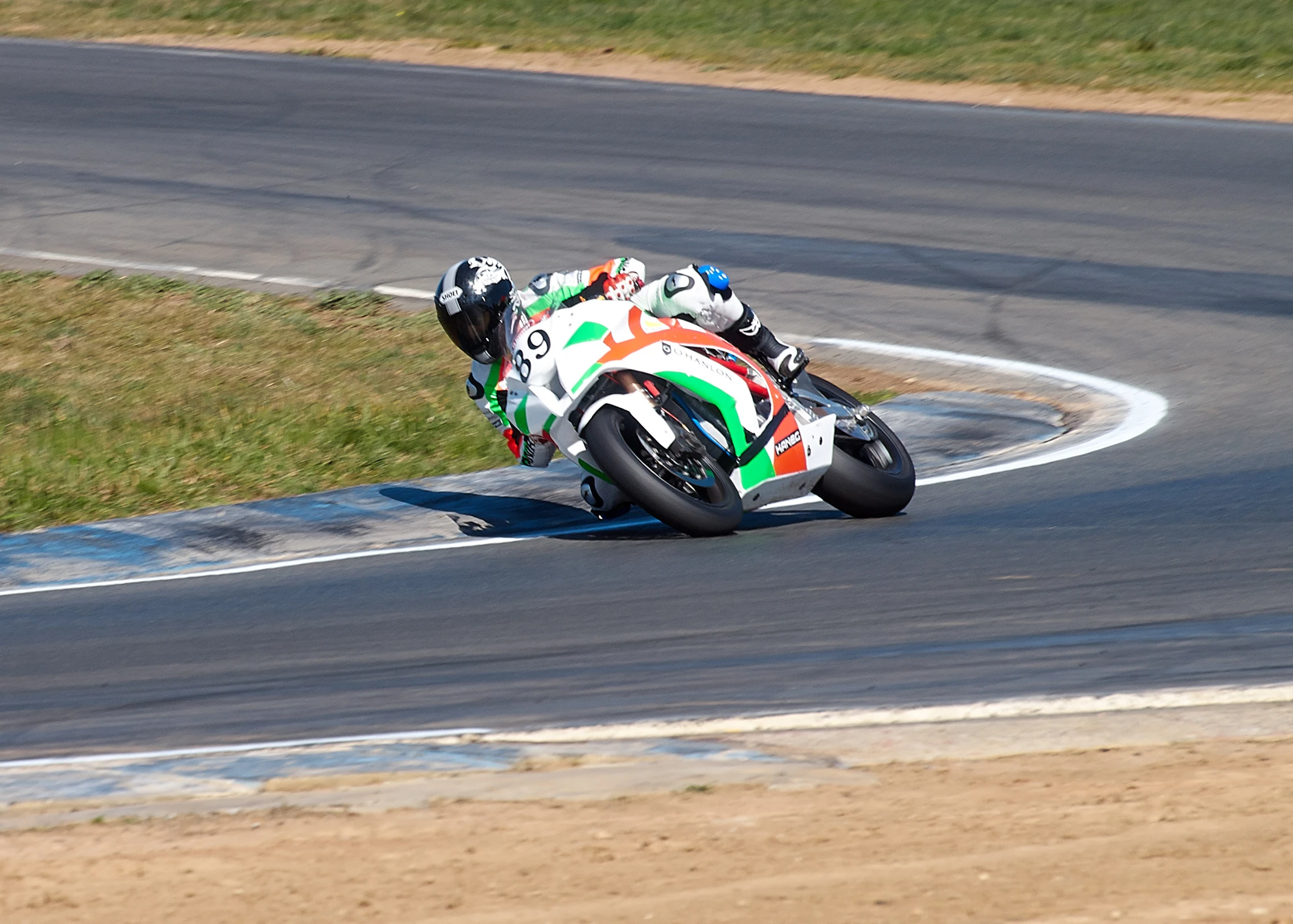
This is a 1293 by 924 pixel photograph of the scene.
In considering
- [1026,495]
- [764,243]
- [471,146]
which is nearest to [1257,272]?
[764,243]

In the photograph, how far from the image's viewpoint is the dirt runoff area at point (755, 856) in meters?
4.36

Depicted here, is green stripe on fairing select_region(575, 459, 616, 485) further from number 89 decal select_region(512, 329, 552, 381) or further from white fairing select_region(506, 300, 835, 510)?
number 89 decal select_region(512, 329, 552, 381)

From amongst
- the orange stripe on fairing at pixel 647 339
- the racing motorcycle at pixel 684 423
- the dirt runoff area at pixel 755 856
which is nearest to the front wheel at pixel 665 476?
the racing motorcycle at pixel 684 423

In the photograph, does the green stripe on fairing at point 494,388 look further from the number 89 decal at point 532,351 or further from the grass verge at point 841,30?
the grass verge at point 841,30

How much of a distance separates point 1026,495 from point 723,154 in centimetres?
1037

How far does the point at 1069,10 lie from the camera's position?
26.5 metres

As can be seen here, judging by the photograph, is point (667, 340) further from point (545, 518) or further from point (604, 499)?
point (545, 518)

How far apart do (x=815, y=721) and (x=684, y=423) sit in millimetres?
2813

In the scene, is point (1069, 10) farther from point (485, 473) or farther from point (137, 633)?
point (137, 633)

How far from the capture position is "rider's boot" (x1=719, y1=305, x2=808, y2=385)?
9.01 meters

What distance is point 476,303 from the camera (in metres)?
8.84

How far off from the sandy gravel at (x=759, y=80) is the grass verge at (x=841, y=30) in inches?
14.0

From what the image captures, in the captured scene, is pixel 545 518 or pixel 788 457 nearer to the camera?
pixel 788 457

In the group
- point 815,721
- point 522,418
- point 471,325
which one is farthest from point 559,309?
point 815,721
